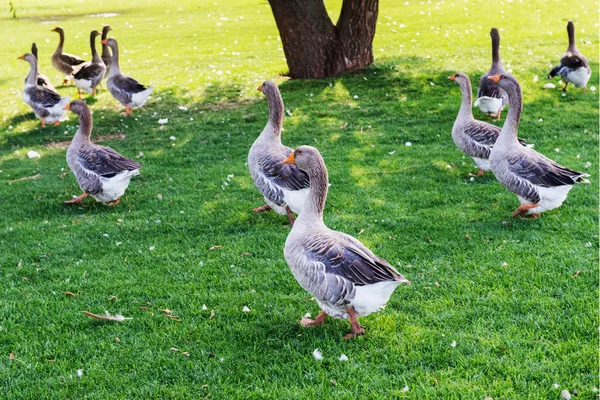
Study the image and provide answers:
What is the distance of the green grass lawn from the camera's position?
4566 millimetres

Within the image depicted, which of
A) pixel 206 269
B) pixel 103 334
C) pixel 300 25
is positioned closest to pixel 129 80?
pixel 300 25

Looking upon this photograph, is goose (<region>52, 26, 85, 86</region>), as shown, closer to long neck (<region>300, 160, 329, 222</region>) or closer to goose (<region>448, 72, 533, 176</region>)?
goose (<region>448, 72, 533, 176</region>)

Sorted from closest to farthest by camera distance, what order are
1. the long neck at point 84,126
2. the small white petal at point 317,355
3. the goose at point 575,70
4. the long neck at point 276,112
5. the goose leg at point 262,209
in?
the small white petal at point 317,355
the long neck at point 276,112
the goose leg at point 262,209
the long neck at point 84,126
the goose at point 575,70

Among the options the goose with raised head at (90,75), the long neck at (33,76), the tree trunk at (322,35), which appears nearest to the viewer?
the long neck at (33,76)

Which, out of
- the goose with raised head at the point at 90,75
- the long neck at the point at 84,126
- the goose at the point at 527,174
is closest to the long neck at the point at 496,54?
the goose at the point at 527,174

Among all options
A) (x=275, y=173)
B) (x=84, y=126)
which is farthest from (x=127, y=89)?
(x=275, y=173)

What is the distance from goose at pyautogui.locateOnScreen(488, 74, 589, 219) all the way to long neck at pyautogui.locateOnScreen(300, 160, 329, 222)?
2.99 metres

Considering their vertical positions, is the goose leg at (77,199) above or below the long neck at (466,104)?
below

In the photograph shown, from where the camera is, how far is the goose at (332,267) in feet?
15.5

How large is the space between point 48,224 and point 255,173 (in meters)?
2.85

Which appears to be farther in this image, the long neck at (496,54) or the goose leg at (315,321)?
the long neck at (496,54)

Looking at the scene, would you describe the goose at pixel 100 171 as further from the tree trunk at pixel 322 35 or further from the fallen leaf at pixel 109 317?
the tree trunk at pixel 322 35

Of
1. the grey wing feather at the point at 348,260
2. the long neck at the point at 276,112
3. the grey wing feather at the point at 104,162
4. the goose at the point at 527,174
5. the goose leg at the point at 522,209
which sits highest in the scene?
the long neck at the point at 276,112

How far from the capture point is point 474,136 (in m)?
8.63
